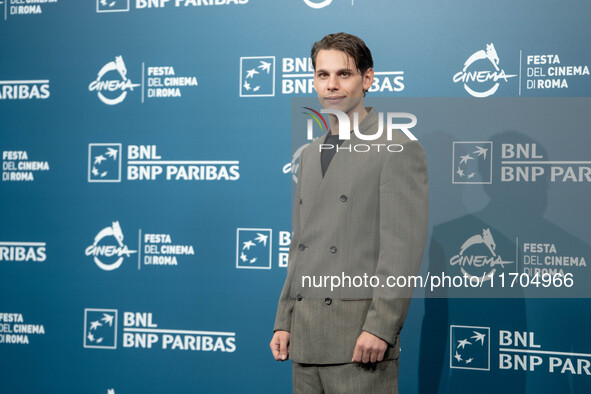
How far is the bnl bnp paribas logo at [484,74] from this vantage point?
310 centimetres

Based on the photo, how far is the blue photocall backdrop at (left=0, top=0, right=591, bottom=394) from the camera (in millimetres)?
3029

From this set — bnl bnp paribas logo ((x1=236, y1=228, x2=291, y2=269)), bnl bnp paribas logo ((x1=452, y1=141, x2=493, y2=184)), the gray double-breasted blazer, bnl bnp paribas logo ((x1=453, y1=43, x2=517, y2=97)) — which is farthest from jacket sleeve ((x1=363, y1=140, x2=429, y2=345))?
bnl bnp paribas logo ((x1=236, y1=228, x2=291, y2=269))

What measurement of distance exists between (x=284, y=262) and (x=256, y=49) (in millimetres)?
1098

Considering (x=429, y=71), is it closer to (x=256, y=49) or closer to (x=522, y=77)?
(x=522, y=77)

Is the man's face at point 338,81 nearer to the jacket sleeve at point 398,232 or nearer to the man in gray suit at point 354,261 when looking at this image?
the man in gray suit at point 354,261

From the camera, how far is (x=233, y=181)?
342 cm

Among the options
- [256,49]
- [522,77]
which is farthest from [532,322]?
[256,49]

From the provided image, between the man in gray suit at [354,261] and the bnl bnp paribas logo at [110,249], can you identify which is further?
the bnl bnp paribas logo at [110,249]

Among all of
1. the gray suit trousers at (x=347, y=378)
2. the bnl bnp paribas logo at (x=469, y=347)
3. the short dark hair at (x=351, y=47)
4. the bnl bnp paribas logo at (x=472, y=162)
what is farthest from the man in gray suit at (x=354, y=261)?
the bnl bnp paribas logo at (x=469, y=347)

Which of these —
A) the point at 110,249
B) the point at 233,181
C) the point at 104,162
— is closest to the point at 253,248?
the point at 233,181

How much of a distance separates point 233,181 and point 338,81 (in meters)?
1.20

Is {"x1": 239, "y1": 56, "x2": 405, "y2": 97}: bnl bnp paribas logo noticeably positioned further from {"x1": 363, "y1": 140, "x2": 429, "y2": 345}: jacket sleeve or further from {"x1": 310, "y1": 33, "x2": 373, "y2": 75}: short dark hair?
{"x1": 363, "y1": 140, "x2": 429, "y2": 345}: jacket sleeve

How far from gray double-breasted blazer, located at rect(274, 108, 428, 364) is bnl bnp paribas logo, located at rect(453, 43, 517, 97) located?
1.02 metres

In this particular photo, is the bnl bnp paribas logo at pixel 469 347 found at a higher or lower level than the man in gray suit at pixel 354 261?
lower
